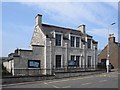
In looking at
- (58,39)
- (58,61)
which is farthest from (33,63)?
(58,39)

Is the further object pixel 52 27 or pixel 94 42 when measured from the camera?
pixel 94 42

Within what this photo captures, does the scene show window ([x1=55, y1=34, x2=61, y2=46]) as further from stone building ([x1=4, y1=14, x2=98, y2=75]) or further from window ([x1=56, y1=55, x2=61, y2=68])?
window ([x1=56, y1=55, x2=61, y2=68])

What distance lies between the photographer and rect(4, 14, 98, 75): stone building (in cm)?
3500

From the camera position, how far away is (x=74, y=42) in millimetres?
43125

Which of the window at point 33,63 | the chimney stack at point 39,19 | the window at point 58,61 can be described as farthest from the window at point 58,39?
the window at point 33,63

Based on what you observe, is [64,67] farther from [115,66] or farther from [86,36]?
[115,66]

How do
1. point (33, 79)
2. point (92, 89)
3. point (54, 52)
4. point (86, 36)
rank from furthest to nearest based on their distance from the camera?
point (86, 36), point (54, 52), point (33, 79), point (92, 89)

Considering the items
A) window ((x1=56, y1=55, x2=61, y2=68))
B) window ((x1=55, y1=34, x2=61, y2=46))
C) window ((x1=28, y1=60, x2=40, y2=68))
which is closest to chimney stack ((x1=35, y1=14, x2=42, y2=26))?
window ((x1=55, y1=34, x2=61, y2=46))

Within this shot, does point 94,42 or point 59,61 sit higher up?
point 94,42

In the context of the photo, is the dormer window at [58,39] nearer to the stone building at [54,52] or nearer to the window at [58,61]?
the stone building at [54,52]

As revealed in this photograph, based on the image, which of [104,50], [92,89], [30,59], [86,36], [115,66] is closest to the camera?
[92,89]

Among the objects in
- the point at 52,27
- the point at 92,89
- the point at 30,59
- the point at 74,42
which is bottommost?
the point at 92,89

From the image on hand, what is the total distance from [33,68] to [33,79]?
6.33m

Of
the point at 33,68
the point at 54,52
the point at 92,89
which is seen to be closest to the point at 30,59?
the point at 33,68
